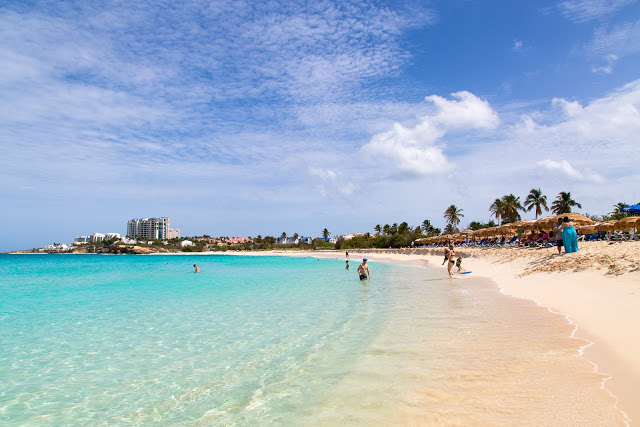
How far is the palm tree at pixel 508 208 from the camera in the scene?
62.4 m

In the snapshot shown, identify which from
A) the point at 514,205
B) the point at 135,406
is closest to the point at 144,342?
the point at 135,406

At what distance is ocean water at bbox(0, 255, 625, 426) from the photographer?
4.20m

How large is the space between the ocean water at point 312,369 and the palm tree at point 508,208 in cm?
5817

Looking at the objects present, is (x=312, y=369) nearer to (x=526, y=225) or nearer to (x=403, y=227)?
(x=526, y=225)

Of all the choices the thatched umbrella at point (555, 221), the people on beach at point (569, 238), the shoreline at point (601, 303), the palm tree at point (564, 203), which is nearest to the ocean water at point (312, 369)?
the shoreline at point (601, 303)

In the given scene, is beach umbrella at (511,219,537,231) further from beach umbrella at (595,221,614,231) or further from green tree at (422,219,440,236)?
green tree at (422,219,440,236)

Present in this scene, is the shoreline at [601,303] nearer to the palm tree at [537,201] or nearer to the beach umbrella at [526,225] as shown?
the beach umbrella at [526,225]

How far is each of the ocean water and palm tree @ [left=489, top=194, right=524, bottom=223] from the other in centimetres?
5817

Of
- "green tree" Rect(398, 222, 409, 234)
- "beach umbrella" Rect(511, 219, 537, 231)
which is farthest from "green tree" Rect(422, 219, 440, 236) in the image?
"beach umbrella" Rect(511, 219, 537, 231)

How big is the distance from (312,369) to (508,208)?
65.7 meters

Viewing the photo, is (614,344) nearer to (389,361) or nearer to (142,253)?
(389,361)

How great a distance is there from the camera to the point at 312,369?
233 inches

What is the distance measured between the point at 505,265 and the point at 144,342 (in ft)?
65.1

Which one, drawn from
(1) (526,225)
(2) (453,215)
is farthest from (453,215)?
(1) (526,225)
